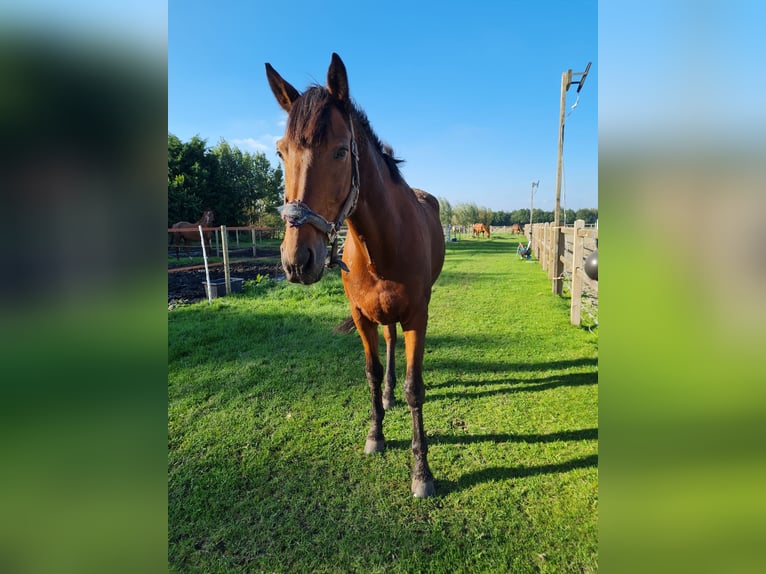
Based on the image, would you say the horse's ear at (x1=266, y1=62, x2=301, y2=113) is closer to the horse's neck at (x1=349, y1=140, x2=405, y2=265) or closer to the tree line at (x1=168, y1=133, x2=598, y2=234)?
the horse's neck at (x1=349, y1=140, x2=405, y2=265)

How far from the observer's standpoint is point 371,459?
2762 mm

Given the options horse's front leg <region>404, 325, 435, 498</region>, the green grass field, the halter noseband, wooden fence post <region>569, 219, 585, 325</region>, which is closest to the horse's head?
the halter noseband

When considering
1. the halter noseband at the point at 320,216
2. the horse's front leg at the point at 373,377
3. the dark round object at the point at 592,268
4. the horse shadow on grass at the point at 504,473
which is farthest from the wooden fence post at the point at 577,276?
the halter noseband at the point at 320,216

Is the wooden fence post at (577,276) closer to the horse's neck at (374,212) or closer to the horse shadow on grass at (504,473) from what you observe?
the horse shadow on grass at (504,473)

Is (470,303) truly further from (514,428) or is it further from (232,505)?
(232,505)

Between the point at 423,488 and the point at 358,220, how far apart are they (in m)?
1.86
